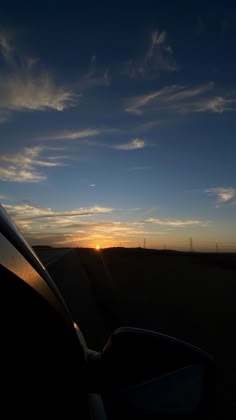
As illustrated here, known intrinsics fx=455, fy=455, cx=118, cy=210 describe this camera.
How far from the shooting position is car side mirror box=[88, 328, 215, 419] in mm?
1580

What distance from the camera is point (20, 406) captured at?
1.44 meters

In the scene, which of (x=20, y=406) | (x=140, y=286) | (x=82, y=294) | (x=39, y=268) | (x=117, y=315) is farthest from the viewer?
(x=140, y=286)

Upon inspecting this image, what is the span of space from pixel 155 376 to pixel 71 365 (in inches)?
12.3

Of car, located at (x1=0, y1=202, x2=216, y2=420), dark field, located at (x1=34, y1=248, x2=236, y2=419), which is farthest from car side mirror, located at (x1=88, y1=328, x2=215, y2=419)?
dark field, located at (x1=34, y1=248, x2=236, y2=419)

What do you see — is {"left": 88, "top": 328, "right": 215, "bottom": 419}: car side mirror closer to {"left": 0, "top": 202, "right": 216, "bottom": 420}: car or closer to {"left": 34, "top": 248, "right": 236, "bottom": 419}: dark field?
{"left": 0, "top": 202, "right": 216, "bottom": 420}: car

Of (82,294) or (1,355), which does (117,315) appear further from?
(1,355)

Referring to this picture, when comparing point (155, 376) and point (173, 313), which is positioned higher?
point (155, 376)

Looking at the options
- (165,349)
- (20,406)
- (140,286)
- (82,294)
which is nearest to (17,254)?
(20,406)

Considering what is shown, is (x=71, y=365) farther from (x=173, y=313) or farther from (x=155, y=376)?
(x=173, y=313)

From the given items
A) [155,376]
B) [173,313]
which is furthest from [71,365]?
[173,313]

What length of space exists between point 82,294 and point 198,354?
1591cm

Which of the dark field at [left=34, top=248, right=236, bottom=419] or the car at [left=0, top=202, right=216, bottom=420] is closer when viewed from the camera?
the car at [left=0, top=202, right=216, bottom=420]

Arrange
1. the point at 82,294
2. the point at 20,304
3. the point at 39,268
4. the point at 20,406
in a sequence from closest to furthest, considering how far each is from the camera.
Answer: the point at 20,406 < the point at 20,304 < the point at 39,268 < the point at 82,294

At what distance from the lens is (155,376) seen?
1602 millimetres
